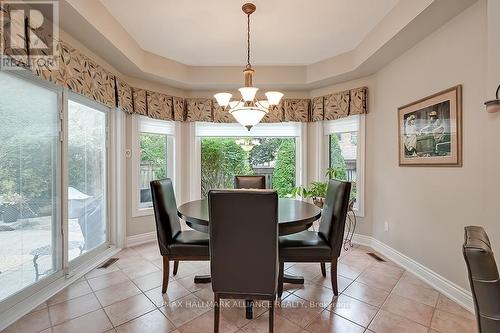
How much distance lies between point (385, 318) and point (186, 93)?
378cm

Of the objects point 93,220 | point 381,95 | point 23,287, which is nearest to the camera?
point 23,287

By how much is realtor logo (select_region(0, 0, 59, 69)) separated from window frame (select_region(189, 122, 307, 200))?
2.11m

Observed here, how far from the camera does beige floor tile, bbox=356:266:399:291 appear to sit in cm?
235

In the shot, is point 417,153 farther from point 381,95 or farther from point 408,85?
point 381,95

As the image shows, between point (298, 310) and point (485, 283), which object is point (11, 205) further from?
point (485, 283)

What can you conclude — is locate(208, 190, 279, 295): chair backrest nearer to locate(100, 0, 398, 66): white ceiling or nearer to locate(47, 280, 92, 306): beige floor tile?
locate(47, 280, 92, 306): beige floor tile

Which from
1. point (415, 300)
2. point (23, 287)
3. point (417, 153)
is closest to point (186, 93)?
point (23, 287)

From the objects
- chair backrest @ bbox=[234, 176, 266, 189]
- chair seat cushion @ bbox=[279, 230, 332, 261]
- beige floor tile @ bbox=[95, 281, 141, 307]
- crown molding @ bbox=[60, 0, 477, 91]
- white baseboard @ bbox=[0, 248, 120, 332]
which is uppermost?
crown molding @ bbox=[60, 0, 477, 91]

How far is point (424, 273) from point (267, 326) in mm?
1771

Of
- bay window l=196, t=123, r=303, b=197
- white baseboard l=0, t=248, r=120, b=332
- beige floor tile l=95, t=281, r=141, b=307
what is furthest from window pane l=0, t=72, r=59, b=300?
bay window l=196, t=123, r=303, b=197

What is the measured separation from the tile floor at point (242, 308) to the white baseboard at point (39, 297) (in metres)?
0.05

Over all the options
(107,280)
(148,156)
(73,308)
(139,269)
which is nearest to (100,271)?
(107,280)

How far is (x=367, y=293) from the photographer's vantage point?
2199 millimetres

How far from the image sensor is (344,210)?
2059 millimetres
